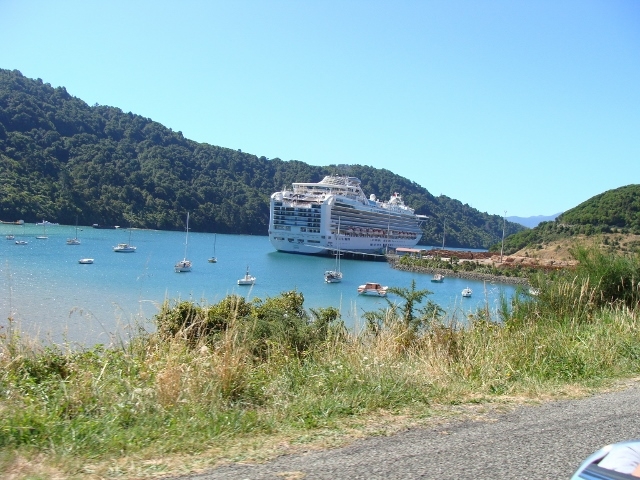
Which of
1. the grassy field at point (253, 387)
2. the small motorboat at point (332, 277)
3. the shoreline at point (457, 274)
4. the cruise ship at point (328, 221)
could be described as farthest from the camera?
the cruise ship at point (328, 221)

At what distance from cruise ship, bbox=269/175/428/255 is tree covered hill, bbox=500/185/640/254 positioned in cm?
1990

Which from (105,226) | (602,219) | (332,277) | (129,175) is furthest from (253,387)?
(129,175)

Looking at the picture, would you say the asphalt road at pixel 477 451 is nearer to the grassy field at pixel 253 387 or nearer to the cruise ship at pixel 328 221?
the grassy field at pixel 253 387

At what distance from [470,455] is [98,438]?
187 centimetres

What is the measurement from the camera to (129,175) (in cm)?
9694

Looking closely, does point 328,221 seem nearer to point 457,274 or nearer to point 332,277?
point 457,274

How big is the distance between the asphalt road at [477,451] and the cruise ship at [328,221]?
61.5 meters

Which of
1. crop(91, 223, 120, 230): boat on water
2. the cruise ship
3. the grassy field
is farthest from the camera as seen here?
crop(91, 223, 120, 230): boat on water

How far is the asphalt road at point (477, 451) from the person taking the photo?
8.41 ft

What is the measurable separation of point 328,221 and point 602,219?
3251cm

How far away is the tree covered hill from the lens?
3666 cm

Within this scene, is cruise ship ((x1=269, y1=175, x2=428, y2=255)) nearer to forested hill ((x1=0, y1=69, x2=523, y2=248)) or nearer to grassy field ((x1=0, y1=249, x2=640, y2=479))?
forested hill ((x1=0, y1=69, x2=523, y2=248))

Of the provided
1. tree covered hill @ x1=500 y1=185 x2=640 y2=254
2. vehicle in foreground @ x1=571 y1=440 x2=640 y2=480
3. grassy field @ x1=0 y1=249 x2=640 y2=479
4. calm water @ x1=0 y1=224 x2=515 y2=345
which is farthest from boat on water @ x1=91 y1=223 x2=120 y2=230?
vehicle in foreground @ x1=571 y1=440 x2=640 y2=480

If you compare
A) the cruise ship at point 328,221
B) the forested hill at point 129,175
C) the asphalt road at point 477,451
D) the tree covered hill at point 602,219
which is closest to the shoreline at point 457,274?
the tree covered hill at point 602,219
